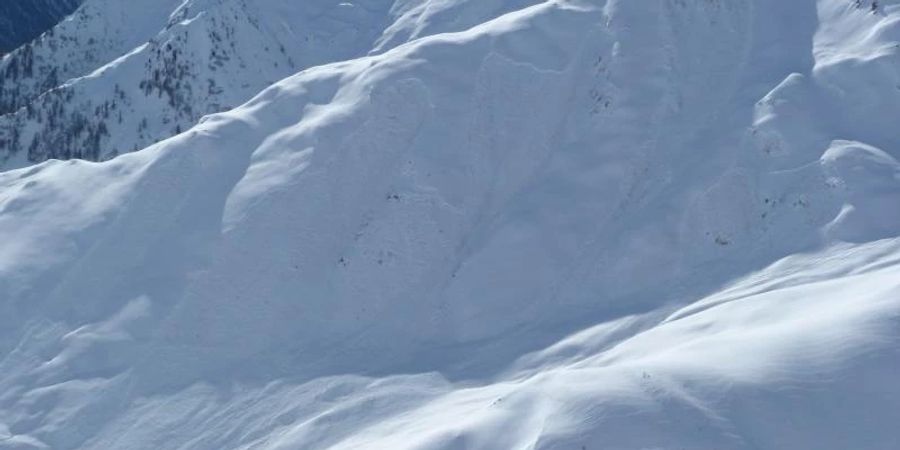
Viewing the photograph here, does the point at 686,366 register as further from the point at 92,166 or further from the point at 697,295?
the point at 92,166

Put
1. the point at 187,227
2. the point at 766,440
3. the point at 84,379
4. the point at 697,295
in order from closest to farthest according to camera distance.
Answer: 1. the point at 766,440
2. the point at 697,295
3. the point at 84,379
4. the point at 187,227

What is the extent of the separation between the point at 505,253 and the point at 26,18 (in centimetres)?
13431

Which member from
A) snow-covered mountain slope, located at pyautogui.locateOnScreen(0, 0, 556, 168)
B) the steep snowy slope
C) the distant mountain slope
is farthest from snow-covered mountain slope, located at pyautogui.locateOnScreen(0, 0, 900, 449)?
the distant mountain slope

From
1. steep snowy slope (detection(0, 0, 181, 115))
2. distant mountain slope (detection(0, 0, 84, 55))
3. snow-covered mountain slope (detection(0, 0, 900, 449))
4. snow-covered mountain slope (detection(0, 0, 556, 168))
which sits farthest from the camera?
distant mountain slope (detection(0, 0, 84, 55))

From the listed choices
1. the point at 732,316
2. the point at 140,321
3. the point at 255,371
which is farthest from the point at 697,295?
the point at 140,321

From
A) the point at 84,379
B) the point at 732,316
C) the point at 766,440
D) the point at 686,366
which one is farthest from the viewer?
the point at 84,379

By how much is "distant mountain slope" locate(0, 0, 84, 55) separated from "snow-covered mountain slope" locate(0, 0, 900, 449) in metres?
114

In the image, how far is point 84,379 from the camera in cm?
2777

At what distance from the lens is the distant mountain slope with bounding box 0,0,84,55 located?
140375 mm

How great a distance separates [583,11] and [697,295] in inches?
577

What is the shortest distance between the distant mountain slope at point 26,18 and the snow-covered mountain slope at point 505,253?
114 metres

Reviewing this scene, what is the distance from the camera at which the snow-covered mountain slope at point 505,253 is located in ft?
67.6

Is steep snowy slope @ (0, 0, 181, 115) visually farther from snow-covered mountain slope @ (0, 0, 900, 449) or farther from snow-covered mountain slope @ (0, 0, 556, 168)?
snow-covered mountain slope @ (0, 0, 900, 449)

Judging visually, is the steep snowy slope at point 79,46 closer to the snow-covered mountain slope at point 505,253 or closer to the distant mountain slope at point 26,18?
the distant mountain slope at point 26,18
